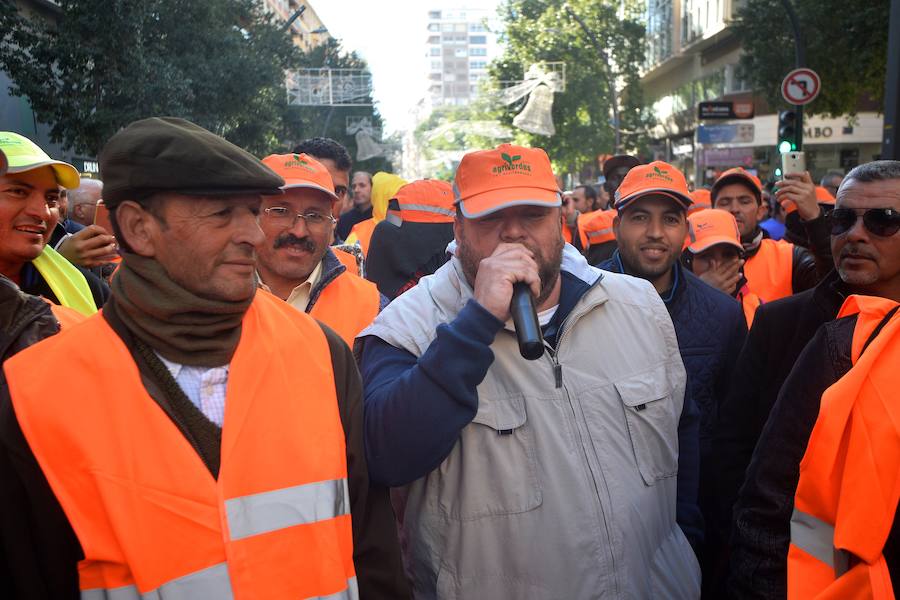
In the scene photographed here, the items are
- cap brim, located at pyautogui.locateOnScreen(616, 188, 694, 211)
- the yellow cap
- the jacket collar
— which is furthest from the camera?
cap brim, located at pyautogui.locateOnScreen(616, 188, 694, 211)

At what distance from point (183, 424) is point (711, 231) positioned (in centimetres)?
334

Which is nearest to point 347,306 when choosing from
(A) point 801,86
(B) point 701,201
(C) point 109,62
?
(B) point 701,201

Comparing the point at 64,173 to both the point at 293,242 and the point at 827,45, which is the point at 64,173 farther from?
the point at 827,45

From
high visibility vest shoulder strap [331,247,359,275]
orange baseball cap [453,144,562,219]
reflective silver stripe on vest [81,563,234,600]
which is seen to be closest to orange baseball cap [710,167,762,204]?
high visibility vest shoulder strap [331,247,359,275]

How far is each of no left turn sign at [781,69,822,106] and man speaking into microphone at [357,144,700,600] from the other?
1163 cm

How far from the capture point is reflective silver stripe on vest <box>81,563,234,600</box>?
5.83ft

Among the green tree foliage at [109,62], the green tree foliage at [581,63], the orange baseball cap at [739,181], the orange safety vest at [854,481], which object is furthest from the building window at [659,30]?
the orange safety vest at [854,481]

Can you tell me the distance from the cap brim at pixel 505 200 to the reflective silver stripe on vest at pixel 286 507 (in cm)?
97

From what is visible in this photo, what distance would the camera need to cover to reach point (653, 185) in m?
4.00

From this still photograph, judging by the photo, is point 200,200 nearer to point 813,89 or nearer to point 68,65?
point 813,89

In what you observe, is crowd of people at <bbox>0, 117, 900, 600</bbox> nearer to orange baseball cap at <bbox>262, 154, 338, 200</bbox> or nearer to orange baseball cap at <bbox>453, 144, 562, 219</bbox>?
orange baseball cap at <bbox>453, 144, 562, 219</bbox>

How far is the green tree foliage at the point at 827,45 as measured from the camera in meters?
14.5

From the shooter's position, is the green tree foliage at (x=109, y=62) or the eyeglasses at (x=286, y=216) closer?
the eyeglasses at (x=286, y=216)

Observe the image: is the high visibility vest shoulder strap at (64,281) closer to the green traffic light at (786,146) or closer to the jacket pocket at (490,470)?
the jacket pocket at (490,470)
